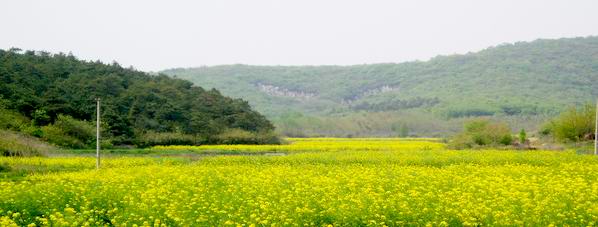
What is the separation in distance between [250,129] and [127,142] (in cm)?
1616

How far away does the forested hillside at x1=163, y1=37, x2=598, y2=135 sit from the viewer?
103375mm

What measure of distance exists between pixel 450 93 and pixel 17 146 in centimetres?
13044

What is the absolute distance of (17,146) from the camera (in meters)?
31.5

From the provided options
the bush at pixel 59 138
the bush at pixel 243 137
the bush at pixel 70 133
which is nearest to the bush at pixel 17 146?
the bush at pixel 59 138

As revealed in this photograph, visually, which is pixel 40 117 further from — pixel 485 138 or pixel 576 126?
pixel 576 126

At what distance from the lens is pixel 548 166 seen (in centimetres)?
2925

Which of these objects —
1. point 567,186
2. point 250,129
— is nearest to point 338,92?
point 250,129

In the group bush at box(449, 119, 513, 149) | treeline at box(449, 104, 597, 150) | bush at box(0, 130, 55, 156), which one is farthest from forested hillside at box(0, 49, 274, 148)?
treeline at box(449, 104, 597, 150)

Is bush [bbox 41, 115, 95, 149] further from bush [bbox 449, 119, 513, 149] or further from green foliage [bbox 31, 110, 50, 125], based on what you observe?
bush [bbox 449, 119, 513, 149]

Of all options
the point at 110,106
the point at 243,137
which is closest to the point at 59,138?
the point at 110,106

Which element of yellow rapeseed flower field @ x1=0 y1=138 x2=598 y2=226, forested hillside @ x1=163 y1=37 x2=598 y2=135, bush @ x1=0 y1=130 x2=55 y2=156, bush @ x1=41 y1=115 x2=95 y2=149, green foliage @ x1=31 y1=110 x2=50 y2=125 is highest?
forested hillside @ x1=163 y1=37 x2=598 y2=135

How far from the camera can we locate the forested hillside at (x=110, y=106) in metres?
45.5

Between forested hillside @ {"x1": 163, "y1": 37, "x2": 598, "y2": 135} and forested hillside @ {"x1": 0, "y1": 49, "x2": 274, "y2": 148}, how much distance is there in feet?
106

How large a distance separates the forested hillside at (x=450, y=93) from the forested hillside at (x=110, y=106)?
32.3 metres
